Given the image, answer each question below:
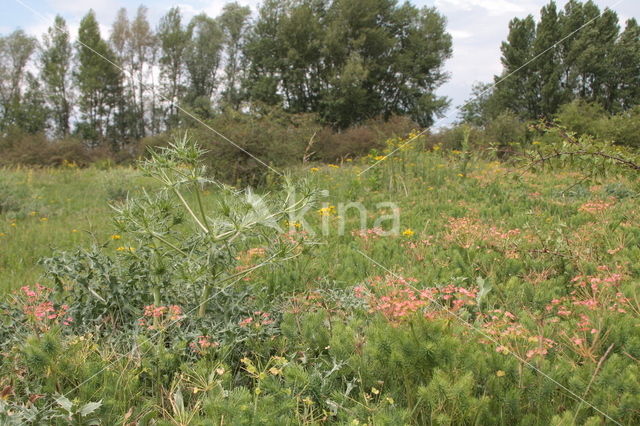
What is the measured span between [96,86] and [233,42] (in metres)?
10.5

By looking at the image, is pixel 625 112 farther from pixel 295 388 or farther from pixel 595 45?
pixel 295 388

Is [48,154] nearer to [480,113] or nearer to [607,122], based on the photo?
[480,113]

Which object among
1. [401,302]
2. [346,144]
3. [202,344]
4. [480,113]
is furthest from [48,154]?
[401,302]

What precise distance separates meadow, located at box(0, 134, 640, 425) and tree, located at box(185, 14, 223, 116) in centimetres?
2659

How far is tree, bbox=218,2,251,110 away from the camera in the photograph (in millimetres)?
31703

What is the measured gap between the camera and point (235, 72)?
32062mm

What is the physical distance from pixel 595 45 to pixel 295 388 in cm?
585

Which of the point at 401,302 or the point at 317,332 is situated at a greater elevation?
the point at 401,302

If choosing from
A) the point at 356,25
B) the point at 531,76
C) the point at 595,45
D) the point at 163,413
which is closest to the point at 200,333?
the point at 163,413

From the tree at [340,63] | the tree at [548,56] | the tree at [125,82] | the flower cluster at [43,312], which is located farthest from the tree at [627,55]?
the tree at [125,82]

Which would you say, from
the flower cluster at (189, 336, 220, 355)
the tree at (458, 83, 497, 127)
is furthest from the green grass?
the tree at (458, 83, 497, 127)

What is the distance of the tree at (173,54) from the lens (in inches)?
1055

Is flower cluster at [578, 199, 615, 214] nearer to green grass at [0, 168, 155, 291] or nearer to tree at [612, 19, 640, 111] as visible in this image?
tree at [612, 19, 640, 111]

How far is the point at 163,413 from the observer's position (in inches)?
69.1
